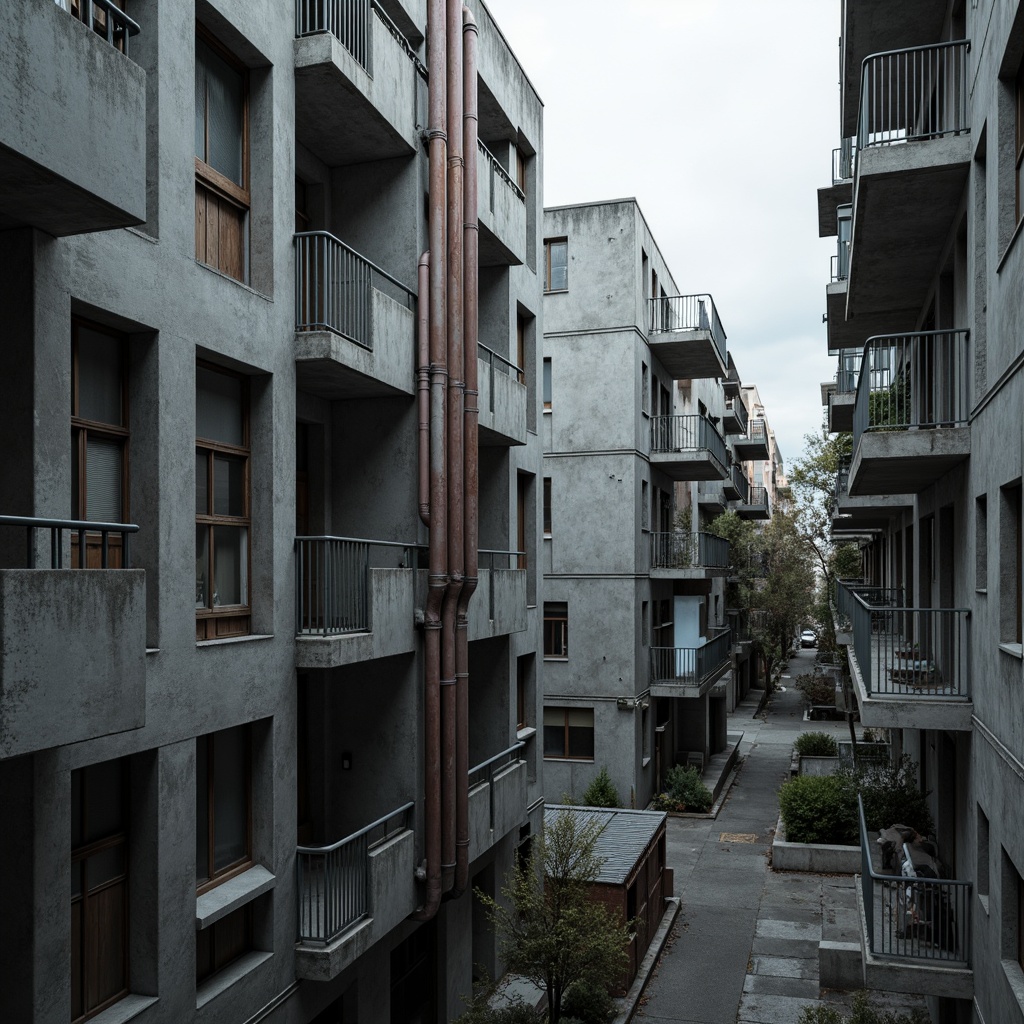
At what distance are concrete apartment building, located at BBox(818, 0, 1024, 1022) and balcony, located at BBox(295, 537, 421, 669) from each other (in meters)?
5.84

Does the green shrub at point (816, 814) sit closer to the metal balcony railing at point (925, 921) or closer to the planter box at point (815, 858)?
the planter box at point (815, 858)

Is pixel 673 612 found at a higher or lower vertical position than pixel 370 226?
lower

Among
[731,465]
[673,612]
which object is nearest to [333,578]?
[673,612]

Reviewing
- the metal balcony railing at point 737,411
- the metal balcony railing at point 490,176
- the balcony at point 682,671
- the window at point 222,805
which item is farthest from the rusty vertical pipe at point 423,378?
the metal balcony railing at point 737,411

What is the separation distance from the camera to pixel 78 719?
20.1ft

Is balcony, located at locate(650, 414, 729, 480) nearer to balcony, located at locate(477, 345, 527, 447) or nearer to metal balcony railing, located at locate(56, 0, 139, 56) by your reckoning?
balcony, located at locate(477, 345, 527, 447)

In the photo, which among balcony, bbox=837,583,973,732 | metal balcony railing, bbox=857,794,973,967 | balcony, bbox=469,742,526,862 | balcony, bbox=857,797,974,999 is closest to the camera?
balcony, bbox=857,797,974,999

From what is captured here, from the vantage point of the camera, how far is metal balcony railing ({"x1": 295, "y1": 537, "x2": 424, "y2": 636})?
10.8 metres

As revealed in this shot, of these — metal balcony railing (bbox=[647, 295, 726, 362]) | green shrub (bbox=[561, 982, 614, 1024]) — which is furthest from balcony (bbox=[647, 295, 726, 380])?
green shrub (bbox=[561, 982, 614, 1024])

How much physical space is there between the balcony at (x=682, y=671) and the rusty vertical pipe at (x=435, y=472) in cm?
1608

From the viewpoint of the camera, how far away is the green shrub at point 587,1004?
49.1ft

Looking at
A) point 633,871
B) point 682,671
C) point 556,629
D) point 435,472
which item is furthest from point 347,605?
point 682,671

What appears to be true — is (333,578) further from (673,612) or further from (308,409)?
(673,612)

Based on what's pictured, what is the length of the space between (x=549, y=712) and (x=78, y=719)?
865 inches
